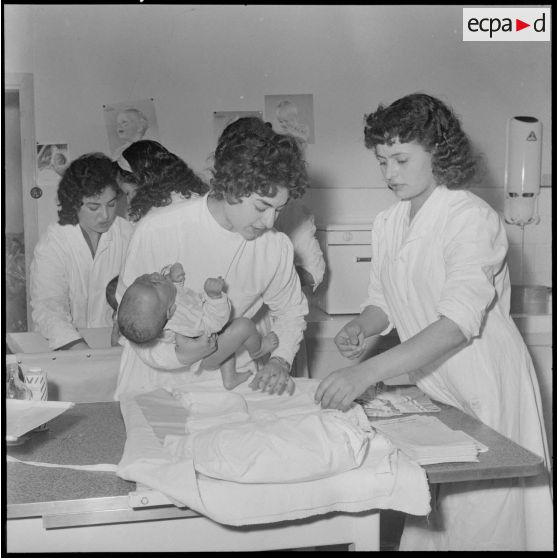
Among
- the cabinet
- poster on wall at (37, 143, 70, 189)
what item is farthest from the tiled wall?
poster on wall at (37, 143, 70, 189)

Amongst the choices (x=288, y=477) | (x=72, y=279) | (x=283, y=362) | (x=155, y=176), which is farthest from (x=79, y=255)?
(x=288, y=477)

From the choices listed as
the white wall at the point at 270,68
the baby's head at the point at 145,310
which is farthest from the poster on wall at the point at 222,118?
the baby's head at the point at 145,310

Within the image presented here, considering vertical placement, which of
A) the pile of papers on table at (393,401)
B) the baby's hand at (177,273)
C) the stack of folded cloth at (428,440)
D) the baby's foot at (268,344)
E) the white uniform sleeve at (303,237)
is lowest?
the stack of folded cloth at (428,440)

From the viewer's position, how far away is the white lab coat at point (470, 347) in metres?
1.25

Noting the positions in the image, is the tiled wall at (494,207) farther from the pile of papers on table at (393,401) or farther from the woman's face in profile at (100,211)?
the pile of papers on table at (393,401)

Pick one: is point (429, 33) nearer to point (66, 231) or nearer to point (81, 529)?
point (66, 231)

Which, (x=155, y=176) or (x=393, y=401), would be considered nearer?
(x=393, y=401)

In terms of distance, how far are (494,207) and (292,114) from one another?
641 mm

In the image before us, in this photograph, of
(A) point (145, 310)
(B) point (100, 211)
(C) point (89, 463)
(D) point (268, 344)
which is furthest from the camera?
(B) point (100, 211)

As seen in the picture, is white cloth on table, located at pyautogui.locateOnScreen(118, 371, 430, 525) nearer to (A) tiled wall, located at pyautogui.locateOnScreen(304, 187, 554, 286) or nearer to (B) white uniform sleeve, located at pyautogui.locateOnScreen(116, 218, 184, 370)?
(B) white uniform sleeve, located at pyautogui.locateOnScreen(116, 218, 184, 370)

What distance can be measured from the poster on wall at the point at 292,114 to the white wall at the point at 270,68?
22 millimetres

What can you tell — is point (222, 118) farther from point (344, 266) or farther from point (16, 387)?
point (16, 387)

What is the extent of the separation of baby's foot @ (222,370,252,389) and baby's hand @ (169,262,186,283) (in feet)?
0.82

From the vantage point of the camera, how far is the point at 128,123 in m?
1.73
